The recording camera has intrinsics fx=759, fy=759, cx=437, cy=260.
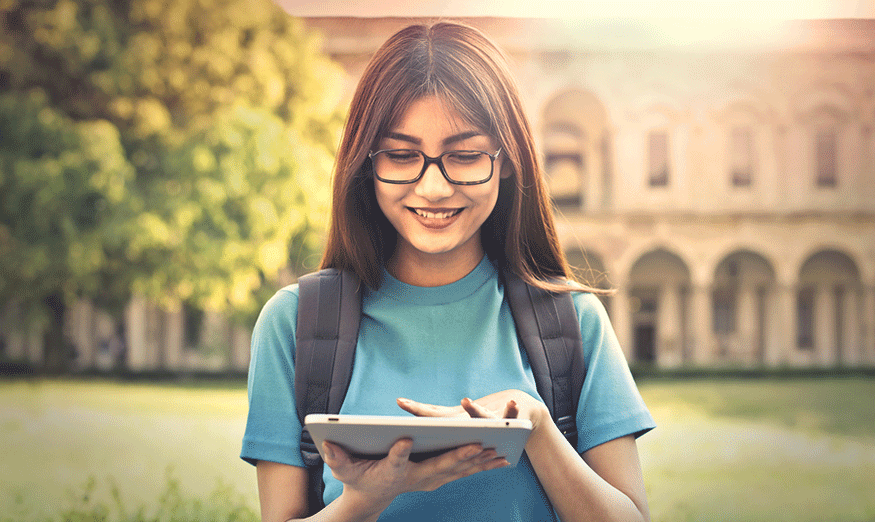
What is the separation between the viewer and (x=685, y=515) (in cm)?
549

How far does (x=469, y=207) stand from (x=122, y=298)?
17.1 metres

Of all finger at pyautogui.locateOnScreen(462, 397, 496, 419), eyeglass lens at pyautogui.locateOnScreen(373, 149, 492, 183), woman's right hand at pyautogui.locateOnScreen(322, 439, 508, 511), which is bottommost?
woman's right hand at pyautogui.locateOnScreen(322, 439, 508, 511)

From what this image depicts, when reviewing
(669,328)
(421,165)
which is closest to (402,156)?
(421,165)

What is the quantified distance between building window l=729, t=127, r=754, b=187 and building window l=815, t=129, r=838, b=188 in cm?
172

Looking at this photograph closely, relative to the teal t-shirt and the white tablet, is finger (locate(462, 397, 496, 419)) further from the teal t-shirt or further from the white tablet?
the teal t-shirt

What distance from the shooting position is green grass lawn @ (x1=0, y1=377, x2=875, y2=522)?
251 inches

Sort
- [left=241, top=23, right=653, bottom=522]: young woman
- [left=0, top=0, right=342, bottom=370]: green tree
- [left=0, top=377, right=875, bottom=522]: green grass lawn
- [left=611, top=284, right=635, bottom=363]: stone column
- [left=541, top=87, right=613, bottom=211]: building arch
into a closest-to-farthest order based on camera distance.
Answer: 1. [left=241, top=23, right=653, bottom=522]: young woman
2. [left=0, top=377, right=875, bottom=522]: green grass lawn
3. [left=0, top=0, right=342, bottom=370]: green tree
4. [left=611, top=284, right=635, bottom=363]: stone column
5. [left=541, top=87, right=613, bottom=211]: building arch

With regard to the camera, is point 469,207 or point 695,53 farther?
point 695,53

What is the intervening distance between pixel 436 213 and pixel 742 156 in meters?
20.3

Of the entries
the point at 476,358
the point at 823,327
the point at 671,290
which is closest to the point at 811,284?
the point at 823,327

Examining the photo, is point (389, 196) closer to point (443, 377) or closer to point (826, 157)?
point (443, 377)

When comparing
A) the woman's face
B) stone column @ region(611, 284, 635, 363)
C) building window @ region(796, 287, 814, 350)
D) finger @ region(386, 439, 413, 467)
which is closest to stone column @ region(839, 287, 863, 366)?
building window @ region(796, 287, 814, 350)

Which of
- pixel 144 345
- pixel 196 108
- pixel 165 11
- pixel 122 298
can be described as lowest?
pixel 144 345

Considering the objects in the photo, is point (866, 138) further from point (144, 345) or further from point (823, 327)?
point (144, 345)
